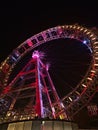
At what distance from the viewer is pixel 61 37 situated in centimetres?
3494

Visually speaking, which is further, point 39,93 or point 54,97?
point 54,97

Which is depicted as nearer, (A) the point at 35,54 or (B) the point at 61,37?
(A) the point at 35,54

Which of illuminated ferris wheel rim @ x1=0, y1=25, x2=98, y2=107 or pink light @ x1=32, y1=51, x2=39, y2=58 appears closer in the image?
illuminated ferris wheel rim @ x1=0, y1=25, x2=98, y2=107

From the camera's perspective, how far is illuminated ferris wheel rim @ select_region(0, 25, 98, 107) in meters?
30.0

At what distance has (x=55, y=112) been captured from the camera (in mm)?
30984

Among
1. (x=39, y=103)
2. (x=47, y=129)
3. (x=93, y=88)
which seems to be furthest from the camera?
(x=93, y=88)

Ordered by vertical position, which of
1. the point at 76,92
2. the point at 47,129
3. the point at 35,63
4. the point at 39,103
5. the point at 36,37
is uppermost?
the point at 36,37

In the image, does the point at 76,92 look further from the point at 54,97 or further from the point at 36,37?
the point at 36,37

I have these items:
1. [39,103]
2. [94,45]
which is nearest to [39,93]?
[39,103]

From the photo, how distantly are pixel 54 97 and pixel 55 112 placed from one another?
1.85 m

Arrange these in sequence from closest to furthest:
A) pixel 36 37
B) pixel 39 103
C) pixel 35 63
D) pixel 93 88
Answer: pixel 39 103
pixel 93 88
pixel 35 63
pixel 36 37

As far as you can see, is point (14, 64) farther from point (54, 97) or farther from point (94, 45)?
point (94, 45)

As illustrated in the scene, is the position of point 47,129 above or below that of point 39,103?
below

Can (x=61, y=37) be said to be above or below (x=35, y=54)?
above
